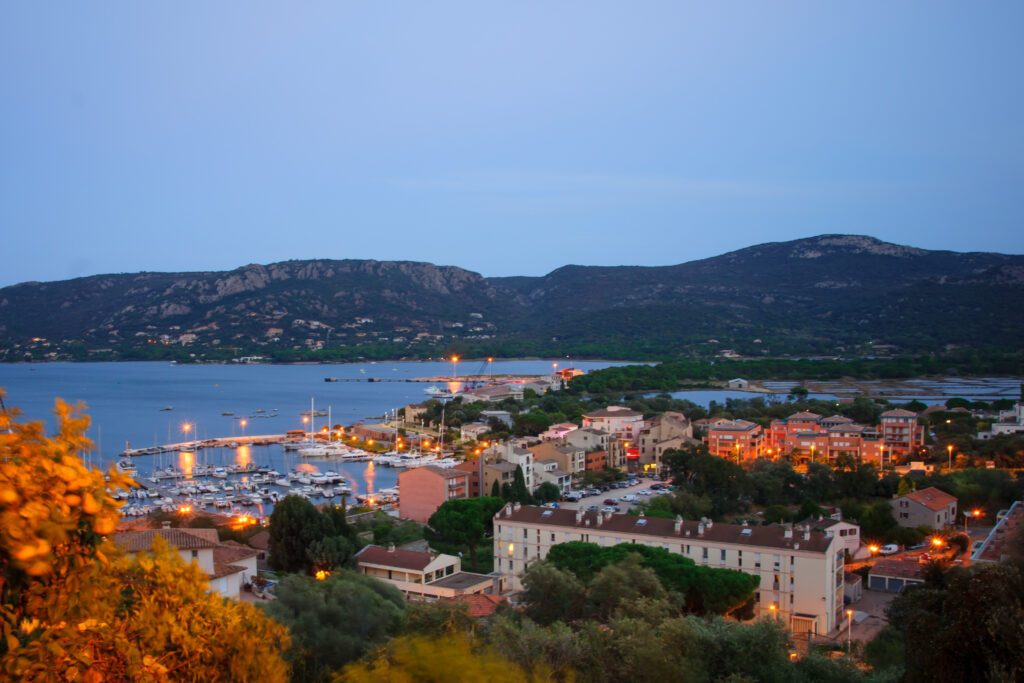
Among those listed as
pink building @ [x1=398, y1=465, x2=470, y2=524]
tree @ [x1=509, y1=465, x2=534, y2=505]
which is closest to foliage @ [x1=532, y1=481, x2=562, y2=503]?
tree @ [x1=509, y1=465, x2=534, y2=505]

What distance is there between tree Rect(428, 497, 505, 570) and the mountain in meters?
50.0

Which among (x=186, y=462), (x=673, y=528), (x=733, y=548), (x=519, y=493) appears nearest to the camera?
(x=733, y=548)

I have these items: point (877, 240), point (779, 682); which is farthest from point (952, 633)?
point (877, 240)

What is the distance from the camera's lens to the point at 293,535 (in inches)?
429

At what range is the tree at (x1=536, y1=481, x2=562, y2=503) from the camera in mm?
16844

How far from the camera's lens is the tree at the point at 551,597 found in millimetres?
8414

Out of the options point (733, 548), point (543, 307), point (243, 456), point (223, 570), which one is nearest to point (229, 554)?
point (223, 570)

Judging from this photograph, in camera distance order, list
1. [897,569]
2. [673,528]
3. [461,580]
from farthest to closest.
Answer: [897,569], [673,528], [461,580]

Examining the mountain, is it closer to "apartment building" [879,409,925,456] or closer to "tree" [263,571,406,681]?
"apartment building" [879,409,925,456]

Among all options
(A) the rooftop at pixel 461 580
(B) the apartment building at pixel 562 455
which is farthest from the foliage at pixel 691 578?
(B) the apartment building at pixel 562 455

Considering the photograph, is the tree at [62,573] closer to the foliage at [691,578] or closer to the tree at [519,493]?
the foliage at [691,578]

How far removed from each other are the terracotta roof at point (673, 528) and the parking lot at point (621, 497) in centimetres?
392

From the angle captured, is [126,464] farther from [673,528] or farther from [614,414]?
[673,528]

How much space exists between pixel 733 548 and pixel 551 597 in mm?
3035
